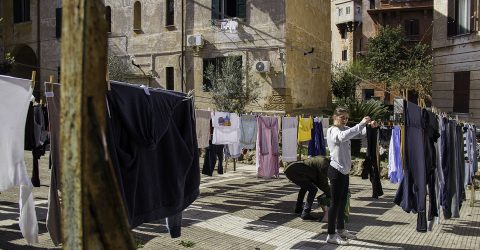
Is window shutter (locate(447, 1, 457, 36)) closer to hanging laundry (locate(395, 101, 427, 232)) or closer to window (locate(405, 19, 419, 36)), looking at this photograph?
hanging laundry (locate(395, 101, 427, 232))

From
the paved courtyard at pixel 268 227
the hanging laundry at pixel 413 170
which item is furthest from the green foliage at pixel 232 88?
the hanging laundry at pixel 413 170

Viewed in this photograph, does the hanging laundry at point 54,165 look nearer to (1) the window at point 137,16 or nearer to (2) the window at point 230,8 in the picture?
(2) the window at point 230,8

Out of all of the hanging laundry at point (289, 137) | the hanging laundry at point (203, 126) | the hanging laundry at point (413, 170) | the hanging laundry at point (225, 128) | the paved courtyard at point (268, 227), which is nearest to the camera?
the hanging laundry at point (413, 170)

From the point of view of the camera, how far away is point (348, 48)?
48.3m

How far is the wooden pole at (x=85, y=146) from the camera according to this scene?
166 cm

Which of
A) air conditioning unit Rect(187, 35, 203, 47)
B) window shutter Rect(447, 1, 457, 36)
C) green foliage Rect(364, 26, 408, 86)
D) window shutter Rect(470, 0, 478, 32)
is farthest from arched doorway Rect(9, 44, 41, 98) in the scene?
green foliage Rect(364, 26, 408, 86)

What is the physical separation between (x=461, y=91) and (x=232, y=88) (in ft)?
34.5

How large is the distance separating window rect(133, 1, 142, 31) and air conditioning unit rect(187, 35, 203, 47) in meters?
3.58

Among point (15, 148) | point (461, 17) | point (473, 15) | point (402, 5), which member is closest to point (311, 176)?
point (15, 148)

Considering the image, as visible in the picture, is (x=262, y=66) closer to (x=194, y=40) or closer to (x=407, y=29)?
(x=194, y=40)

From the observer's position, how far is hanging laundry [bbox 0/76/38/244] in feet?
13.7

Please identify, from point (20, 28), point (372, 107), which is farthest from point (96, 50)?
point (20, 28)

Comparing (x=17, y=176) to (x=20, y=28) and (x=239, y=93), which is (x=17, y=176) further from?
(x=20, y=28)

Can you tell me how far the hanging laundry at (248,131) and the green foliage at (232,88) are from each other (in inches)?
338
